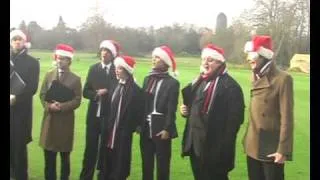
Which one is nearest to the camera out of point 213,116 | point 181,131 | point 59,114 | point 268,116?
point 268,116

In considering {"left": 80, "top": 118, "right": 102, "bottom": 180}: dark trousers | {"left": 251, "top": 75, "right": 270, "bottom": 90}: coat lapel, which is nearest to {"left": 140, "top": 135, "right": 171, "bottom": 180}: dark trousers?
{"left": 80, "top": 118, "right": 102, "bottom": 180}: dark trousers

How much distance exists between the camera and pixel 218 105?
132 inches

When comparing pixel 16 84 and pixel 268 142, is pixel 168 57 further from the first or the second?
pixel 16 84

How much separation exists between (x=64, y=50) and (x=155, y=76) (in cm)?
74

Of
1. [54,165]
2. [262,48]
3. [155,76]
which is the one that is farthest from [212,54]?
[54,165]

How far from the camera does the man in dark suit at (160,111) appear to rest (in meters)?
3.51

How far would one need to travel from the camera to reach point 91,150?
12.1 ft

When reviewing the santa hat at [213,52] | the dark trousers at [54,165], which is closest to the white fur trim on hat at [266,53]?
the santa hat at [213,52]

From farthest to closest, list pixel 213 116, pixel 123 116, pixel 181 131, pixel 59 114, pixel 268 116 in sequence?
1. pixel 59 114
2. pixel 123 116
3. pixel 181 131
4. pixel 213 116
5. pixel 268 116

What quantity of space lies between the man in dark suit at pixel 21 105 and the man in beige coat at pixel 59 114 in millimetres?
115

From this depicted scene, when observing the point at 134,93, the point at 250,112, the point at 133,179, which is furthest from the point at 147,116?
the point at 250,112

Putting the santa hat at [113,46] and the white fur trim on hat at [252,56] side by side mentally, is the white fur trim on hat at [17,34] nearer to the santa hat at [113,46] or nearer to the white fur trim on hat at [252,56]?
the santa hat at [113,46]
